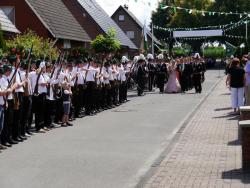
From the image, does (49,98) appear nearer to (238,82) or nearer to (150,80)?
(238,82)

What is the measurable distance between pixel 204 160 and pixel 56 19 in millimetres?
33889

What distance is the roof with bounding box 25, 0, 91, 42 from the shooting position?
40312 millimetres

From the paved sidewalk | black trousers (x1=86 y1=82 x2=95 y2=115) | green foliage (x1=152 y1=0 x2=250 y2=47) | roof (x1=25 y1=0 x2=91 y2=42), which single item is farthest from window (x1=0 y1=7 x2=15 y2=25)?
green foliage (x1=152 y1=0 x2=250 y2=47)

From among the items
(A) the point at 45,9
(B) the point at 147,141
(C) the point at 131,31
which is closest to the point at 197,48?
(C) the point at 131,31

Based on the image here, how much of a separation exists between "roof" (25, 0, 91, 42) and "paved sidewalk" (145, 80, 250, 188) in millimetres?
25068

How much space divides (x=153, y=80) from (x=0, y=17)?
372 inches

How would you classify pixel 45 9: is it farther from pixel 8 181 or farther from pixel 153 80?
pixel 8 181

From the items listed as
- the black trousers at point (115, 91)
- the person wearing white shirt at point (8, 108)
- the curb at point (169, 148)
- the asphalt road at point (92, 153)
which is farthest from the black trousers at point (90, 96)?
the person wearing white shirt at point (8, 108)

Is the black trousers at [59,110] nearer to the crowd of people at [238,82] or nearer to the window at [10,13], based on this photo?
the crowd of people at [238,82]

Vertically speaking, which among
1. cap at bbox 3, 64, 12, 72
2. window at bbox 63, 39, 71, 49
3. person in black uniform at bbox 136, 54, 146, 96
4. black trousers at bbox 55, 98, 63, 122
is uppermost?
window at bbox 63, 39, 71, 49

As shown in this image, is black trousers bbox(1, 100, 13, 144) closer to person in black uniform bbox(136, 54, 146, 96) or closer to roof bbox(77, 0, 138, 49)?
person in black uniform bbox(136, 54, 146, 96)

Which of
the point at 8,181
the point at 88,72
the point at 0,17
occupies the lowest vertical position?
the point at 8,181

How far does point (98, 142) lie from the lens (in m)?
13.1

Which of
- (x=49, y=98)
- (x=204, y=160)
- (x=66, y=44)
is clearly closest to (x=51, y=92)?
(x=49, y=98)
